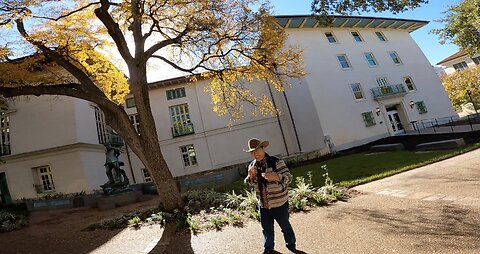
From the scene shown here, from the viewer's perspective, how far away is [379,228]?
505 cm

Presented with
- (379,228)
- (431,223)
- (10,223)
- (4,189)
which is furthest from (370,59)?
(4,189)

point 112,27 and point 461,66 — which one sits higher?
point 461,66

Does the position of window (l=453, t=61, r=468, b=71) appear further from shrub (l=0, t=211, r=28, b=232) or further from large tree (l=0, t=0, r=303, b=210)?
shrub (l=0, t=211, r=28, b=232)

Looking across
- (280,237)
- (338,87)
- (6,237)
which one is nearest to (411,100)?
(338,87)

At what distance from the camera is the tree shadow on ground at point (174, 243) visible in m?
5.86

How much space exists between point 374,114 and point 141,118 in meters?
23.6

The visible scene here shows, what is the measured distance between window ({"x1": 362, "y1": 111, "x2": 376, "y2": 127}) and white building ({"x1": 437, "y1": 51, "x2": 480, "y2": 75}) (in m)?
28.5

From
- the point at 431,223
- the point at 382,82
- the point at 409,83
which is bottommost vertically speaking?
the point at 431,223

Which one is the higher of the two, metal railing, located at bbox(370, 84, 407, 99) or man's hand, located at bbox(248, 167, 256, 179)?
metal railing, located at bbox(370, 84, 407, 99)

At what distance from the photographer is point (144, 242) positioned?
6.89 meters

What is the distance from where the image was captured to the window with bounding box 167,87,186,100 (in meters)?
28.3

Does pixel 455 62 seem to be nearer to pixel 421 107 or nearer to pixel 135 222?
pixel 421 107

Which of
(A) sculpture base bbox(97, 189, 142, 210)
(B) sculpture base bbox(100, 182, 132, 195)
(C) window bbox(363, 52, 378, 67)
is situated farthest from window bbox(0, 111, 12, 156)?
(C) window bbox(363, 52, 378, 67)

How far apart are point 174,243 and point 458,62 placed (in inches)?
2164
